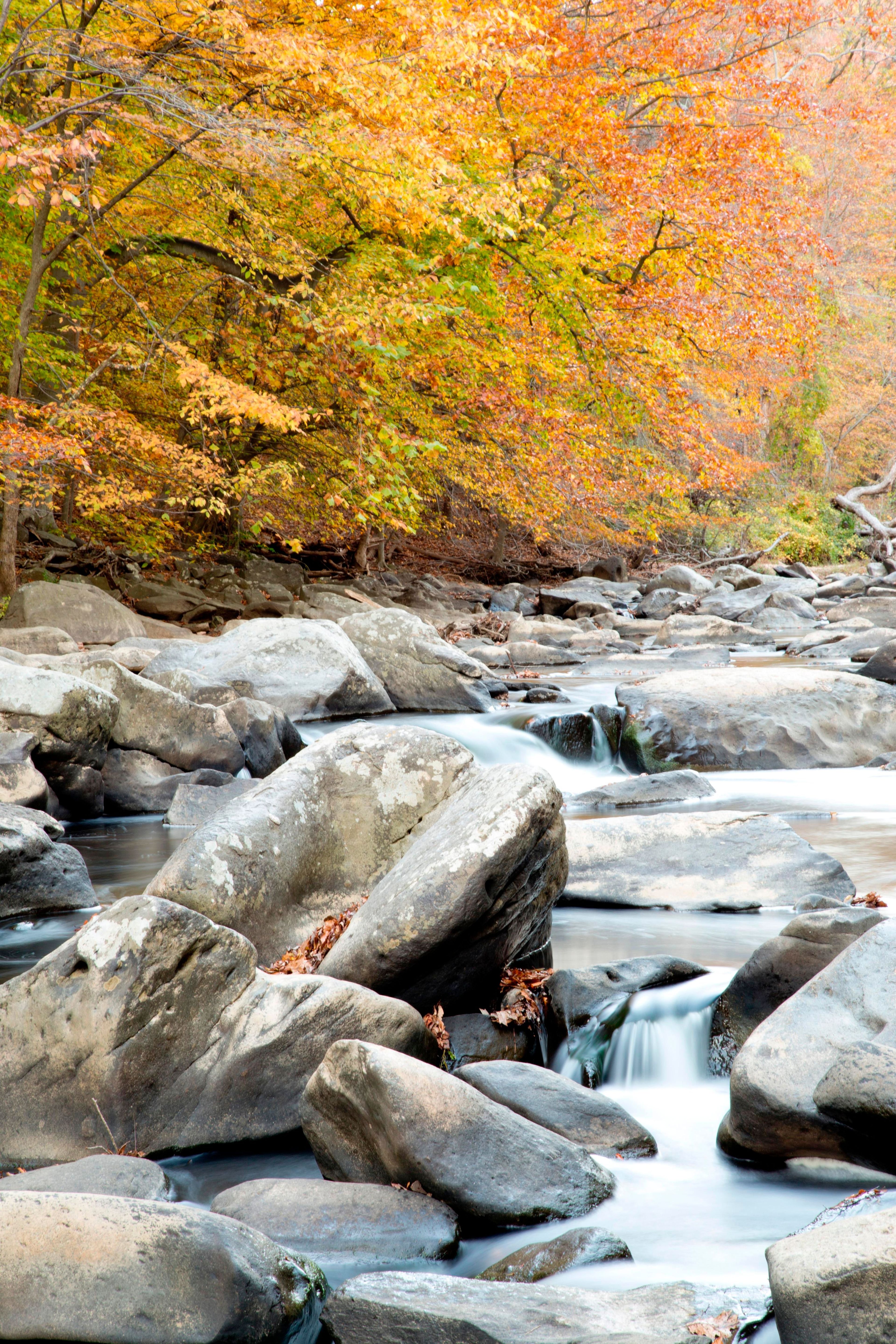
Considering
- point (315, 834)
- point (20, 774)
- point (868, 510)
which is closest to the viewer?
point (315, 834)

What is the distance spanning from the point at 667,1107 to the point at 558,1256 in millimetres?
1055

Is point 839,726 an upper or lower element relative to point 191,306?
lower

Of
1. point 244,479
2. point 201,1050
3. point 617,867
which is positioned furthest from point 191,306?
point 201,1050

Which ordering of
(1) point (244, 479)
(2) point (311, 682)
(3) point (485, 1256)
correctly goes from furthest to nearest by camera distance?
(1) point (244, 479) → (2) point (311, 682) → (3) point (485, 1256)

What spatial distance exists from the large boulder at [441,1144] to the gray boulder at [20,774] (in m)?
4.06

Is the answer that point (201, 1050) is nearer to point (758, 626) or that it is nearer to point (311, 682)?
point (311, 682)

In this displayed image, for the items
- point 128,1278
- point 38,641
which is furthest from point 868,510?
point 128,1278

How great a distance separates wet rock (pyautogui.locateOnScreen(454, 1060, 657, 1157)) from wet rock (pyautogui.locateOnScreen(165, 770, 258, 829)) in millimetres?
3900

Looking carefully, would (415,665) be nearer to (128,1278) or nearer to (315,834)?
(315,834)

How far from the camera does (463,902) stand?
12.0ft

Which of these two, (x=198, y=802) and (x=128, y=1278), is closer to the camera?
(x=128, y=1278)

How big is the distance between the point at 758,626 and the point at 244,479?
981 cm

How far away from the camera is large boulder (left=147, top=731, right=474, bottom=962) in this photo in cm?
429

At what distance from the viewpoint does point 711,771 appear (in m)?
8.16
